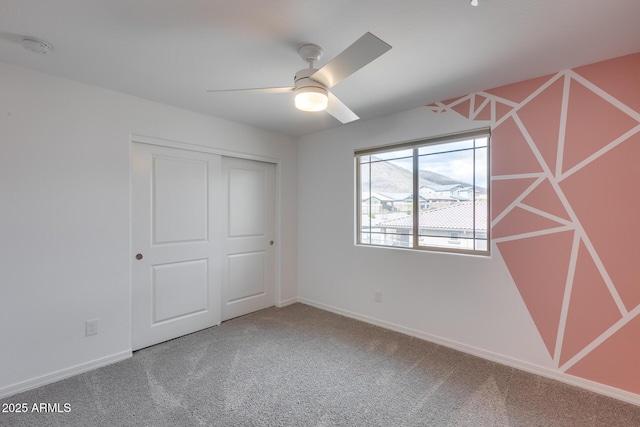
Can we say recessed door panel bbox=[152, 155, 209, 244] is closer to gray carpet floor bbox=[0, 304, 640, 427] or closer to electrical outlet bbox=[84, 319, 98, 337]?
electrical outlet bbox=[84, 319, 98, 337]

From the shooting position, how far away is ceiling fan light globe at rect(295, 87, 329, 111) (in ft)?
5.80

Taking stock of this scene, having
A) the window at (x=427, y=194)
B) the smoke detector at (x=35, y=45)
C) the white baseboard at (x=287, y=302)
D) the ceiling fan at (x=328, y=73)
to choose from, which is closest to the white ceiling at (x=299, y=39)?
the smoke detector at (x=35, y=45)

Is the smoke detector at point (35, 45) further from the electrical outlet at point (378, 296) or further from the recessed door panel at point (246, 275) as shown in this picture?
the electrical outlet at point (378, 296)

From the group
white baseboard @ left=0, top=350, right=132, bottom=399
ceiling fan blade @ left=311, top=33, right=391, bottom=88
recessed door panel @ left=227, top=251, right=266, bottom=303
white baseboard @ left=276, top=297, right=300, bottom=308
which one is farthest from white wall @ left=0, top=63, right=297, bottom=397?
ceiling fan blade @ left=311, top=33, right=391, bottom=88

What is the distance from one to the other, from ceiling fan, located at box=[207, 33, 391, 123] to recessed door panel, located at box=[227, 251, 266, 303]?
7.45ft

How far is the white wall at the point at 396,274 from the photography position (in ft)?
8.25

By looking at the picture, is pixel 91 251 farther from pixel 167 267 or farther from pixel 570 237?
pixel 570 237

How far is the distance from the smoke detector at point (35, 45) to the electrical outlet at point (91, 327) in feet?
6.60

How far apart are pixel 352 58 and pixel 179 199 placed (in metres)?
2.33

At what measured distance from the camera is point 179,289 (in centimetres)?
306

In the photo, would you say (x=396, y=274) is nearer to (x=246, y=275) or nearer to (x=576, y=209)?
(x=576, y=209)

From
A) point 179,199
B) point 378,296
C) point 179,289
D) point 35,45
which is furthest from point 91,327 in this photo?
point 378,296

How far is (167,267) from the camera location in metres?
2.98

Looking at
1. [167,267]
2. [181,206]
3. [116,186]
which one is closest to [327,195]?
[181,206]
